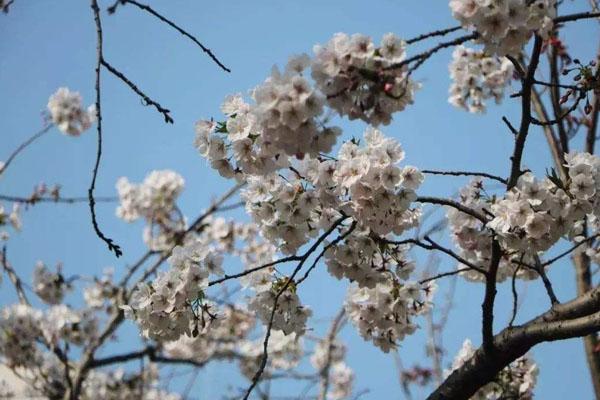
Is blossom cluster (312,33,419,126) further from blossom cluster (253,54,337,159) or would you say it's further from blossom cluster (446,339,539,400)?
blossom cluster (446,339,539,400)

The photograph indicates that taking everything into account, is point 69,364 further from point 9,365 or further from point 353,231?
point 353,231

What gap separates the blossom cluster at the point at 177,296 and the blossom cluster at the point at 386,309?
94cm

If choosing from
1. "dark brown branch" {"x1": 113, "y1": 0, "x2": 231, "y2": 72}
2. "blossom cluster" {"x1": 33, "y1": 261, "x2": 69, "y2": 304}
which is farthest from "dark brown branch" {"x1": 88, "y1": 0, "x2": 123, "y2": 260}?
"blossom cluster" {"x1": 33, "y1": 261, "x2": 69, "y2": 304}

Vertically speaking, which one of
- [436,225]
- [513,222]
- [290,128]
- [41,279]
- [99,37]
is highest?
[41,279]

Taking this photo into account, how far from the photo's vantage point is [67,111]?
25.7 feet

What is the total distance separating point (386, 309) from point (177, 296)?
121cm

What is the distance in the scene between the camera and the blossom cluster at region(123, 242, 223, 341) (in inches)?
103

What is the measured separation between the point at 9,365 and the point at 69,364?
1185 millimetres

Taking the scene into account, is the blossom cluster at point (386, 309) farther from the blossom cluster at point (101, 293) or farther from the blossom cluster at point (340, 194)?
the blossom cluster at point (101, 293)

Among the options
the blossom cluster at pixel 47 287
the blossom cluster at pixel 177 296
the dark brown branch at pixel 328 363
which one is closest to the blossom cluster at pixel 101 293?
the blossom cluster at pixel 47 287

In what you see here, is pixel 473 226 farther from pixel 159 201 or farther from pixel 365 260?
pixel 159 201

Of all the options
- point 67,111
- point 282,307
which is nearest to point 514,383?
point 282,307

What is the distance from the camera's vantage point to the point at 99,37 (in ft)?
7.51

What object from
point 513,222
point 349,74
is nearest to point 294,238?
point 513,222
